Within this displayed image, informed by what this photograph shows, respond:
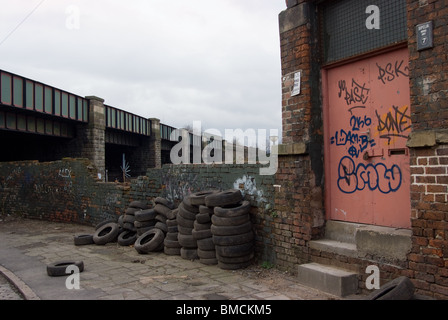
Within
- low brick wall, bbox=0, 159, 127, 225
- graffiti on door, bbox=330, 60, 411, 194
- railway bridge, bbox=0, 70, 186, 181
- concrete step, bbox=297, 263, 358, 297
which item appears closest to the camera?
concrete step, bbox=297, 263, 358, 297

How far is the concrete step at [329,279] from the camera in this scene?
194 inches

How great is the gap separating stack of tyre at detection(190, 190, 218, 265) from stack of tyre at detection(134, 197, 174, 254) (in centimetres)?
131

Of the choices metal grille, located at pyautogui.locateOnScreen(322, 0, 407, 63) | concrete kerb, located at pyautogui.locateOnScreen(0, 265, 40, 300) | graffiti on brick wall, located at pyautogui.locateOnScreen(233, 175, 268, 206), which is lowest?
concrete kerb, located at pyautogui.locateOnScreen(0, 265, 40, 300)

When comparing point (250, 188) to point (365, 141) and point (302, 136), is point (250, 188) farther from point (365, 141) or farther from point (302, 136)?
point (365, 141)

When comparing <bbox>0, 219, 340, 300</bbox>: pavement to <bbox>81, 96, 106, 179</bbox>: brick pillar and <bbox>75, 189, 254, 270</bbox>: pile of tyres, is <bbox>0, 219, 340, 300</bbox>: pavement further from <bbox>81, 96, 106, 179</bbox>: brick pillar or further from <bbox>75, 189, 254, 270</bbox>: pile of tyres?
<bbox>81, 96, 106, 179</bbox>: brick pillar

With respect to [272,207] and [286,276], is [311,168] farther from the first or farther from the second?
[286,276]

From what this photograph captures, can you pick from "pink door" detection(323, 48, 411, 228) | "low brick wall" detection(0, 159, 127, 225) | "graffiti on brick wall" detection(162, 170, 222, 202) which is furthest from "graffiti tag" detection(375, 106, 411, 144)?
"low brick wall" detection(0, 159, 127, 225)

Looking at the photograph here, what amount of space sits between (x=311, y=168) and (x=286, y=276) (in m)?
1.78

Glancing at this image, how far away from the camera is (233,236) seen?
6.36 meters

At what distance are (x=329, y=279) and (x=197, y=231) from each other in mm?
2714

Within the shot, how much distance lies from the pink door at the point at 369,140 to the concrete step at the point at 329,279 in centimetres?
88

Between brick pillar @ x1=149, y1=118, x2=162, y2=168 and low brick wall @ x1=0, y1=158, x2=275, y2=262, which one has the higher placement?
brick pillar @ x1=149, y1=118, x2=162, y2=168

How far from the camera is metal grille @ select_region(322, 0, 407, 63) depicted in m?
4.93
